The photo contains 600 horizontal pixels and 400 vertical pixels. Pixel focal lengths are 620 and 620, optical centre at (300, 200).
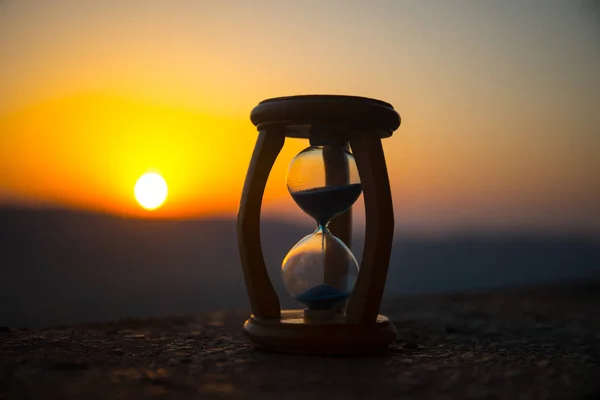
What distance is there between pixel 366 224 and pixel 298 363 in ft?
1.77

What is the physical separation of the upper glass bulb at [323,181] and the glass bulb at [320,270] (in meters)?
0.10

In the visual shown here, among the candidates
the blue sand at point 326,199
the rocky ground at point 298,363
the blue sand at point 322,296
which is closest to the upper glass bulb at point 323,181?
the blue sand at point 326,199

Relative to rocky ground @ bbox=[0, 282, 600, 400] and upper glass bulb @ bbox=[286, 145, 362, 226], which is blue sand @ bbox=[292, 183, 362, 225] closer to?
upper glass bulb @ bbox=[286, 145, 362, 226]

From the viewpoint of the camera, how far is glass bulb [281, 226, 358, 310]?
86.0 inches

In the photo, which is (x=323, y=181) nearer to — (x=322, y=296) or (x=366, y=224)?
(x=366, y=224)

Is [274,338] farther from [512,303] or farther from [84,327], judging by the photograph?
[512,303]

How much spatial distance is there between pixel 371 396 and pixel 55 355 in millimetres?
1130

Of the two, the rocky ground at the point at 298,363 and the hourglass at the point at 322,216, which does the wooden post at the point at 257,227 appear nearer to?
the hourglass at the point at 322,216

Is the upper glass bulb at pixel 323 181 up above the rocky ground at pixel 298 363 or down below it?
above

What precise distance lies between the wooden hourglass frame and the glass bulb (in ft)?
0.20

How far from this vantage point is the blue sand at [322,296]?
2234mm

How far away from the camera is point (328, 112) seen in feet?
7.05

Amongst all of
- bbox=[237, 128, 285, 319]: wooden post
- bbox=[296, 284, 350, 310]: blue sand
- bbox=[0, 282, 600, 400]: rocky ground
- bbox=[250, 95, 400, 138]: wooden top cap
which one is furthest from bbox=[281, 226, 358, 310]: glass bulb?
bbox=[250, 95, 400, 138]: wooden top cap

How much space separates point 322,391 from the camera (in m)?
1.60
